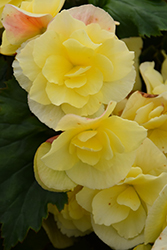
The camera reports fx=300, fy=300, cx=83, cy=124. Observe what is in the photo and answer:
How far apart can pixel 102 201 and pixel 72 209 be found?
13 centimetres

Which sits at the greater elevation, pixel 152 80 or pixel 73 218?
pixel 152 80

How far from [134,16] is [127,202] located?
0.43m

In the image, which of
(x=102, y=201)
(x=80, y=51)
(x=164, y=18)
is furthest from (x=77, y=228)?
(x=164, y=18)

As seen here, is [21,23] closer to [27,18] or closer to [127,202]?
[27,18]

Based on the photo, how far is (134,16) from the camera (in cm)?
70

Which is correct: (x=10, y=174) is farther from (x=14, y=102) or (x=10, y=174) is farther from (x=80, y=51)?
(x=80, y=51)

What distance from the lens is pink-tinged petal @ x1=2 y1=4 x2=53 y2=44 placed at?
490mm

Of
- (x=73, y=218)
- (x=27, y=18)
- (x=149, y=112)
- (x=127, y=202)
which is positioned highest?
(x=27, y=18)

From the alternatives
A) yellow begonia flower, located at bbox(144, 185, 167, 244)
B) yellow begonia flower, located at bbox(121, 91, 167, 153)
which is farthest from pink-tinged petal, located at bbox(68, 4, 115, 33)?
yellow begonia flower, located at bbox(144, 185, 167, 244)

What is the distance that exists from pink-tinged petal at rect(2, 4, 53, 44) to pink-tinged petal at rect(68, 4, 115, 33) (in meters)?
0.05

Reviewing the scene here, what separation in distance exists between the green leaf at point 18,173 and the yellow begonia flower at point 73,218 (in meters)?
0.05

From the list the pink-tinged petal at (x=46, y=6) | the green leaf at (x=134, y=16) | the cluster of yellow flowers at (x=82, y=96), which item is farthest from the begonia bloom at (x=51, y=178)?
the green leaf at (x=134, y=16)

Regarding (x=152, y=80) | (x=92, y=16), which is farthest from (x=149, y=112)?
(x=92, y=16)

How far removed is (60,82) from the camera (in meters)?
0.49
